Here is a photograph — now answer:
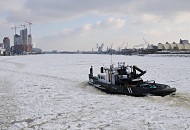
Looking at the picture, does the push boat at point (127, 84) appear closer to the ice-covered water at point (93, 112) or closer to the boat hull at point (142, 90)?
the boat hull at point (142, 90)

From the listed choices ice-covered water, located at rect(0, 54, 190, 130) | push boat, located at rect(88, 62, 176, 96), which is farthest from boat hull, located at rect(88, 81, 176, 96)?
ice-covered water, located at rect(0, 54, 190, 130)

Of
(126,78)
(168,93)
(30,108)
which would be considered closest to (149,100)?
(168,93)

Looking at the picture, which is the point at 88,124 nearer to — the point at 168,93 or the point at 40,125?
the point at 40,125

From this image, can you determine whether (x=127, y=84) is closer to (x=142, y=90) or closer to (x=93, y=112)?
(x=142, y=90)

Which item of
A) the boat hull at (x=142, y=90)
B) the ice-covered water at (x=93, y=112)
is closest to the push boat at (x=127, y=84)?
the boat hull at (x=142, y=90)

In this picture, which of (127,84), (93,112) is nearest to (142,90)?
(127,84)

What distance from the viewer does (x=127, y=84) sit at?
22391 mm

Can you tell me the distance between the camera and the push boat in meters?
19.5

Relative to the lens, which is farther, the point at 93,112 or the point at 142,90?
the point at 142,90

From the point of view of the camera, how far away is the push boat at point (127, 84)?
64.0 ft

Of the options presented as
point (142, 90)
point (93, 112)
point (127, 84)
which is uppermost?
point (127, 84)

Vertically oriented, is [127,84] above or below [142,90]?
above

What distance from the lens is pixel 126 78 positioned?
22844 millimetres

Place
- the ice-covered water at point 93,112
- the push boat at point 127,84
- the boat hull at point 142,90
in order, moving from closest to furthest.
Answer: the ice-covered water at point 93,112
the boat hull at point 142,90
the push boat at point 127,84
